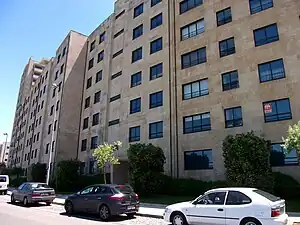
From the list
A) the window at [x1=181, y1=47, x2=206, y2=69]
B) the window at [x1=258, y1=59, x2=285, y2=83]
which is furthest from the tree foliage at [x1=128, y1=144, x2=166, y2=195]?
the window at [x1=258, y1=59, x2=285, y2=83]

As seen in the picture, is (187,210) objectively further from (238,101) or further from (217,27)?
(217,27)

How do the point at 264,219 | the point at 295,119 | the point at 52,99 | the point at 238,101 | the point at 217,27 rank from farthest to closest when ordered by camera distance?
the point at 52,99 → the point at 217,27 → the point at 238,101 → the point at 295,119 → the point at 264,219

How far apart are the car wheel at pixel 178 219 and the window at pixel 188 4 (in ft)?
73.6

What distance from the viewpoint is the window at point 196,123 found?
22.4 m

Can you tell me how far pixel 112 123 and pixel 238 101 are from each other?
16.4 m

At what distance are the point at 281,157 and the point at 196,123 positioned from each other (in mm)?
7522

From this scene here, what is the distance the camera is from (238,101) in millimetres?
20828

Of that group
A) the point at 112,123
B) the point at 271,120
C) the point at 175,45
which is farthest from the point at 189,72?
the point at 112,123

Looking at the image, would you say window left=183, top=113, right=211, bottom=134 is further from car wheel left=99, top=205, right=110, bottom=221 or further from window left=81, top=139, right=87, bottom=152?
window left=81, top=139, right=87, bottom=152

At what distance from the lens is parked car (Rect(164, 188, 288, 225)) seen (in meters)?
8.27

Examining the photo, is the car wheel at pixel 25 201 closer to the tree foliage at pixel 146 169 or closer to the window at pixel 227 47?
the tree foliage at pixel 146 169

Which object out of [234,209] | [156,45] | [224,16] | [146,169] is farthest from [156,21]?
[234,209]

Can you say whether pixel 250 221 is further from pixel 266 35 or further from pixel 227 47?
pixel 227 47

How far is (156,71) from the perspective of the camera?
27734 millimetres
